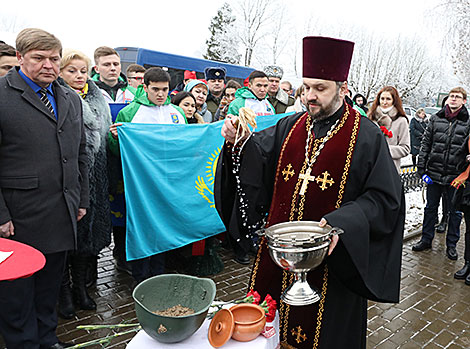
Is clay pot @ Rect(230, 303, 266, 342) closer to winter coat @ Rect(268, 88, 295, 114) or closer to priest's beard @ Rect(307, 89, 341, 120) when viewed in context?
priest's beard @ Rect(307, 89, 341, 120)

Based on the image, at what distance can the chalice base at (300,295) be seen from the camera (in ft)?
6.48

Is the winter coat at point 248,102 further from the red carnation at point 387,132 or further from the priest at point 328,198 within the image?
the priest at point 328,198

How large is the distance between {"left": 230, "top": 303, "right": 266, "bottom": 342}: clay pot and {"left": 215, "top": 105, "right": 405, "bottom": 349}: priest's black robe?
459 mm

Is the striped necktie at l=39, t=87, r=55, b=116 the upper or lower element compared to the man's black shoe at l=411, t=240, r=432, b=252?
upper

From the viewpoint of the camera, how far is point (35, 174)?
2895mm

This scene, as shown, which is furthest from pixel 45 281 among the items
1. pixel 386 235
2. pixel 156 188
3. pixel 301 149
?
pixel 386 235

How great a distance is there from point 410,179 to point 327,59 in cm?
896

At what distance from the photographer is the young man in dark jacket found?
19.4 feet

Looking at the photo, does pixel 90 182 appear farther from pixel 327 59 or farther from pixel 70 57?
pixel 327 59

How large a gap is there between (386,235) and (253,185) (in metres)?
0.80

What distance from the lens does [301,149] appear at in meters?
2.46

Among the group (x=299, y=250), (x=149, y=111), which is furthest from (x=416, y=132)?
(x=299, y=250)

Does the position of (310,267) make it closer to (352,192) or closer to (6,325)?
(352,192)

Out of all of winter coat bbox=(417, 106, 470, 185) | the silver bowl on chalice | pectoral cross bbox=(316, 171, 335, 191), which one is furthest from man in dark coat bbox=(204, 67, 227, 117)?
the silver bowl on chalice
